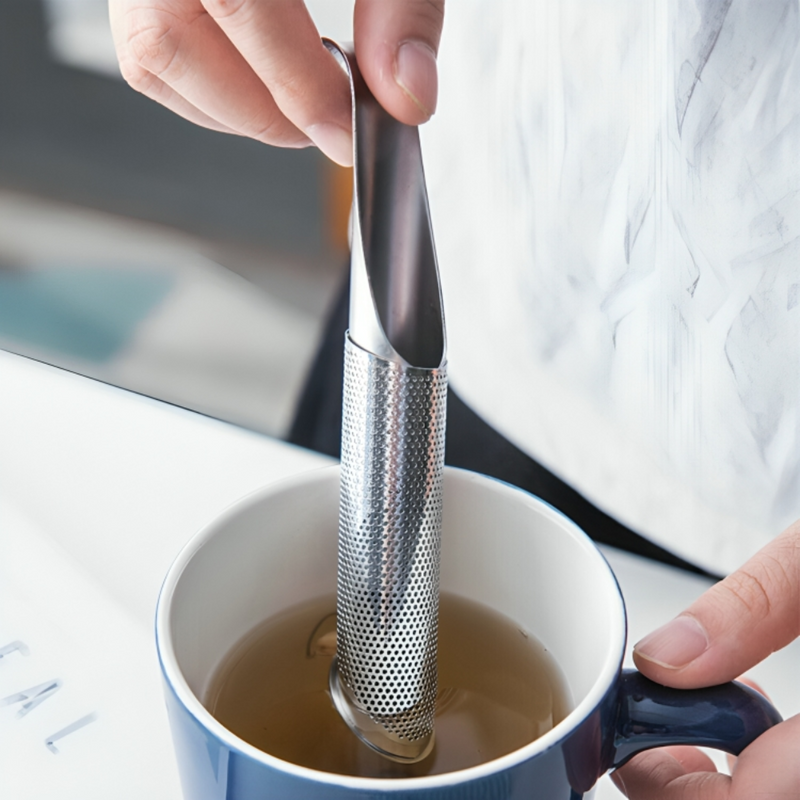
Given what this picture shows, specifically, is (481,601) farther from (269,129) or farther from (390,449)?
(269,129)

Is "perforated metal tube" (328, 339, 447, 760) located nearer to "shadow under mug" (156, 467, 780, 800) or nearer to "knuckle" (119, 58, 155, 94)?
"shadow under mug" (156, 467, 780, 800)

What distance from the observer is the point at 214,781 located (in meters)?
0.27

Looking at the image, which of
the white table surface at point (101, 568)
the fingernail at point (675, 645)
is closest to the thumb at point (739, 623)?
the fingernail at point (675, 645)

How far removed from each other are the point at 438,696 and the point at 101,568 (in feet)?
0.70

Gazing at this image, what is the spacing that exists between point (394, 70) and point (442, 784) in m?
0.22

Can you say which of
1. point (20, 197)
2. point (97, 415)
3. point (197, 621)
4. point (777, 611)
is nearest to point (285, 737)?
point (197, 621)

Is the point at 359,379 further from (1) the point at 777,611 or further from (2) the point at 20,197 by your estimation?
(2) the point at 20,197

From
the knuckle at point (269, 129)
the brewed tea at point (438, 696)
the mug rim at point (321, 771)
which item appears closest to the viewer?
the mug rim at point (321, 771)

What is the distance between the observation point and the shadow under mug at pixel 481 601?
26 centimetres

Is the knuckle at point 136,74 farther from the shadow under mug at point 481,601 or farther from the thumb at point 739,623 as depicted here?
the thumb at point 739,623

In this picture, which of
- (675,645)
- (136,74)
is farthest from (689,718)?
(136,74)

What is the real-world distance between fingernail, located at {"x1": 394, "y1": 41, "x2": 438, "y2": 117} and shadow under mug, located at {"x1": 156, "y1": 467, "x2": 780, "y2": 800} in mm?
137

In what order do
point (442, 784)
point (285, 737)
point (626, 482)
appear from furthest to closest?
1. point (626, 482)
2. point (285, 737)
3. point (442, 784)

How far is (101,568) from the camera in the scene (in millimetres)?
508
